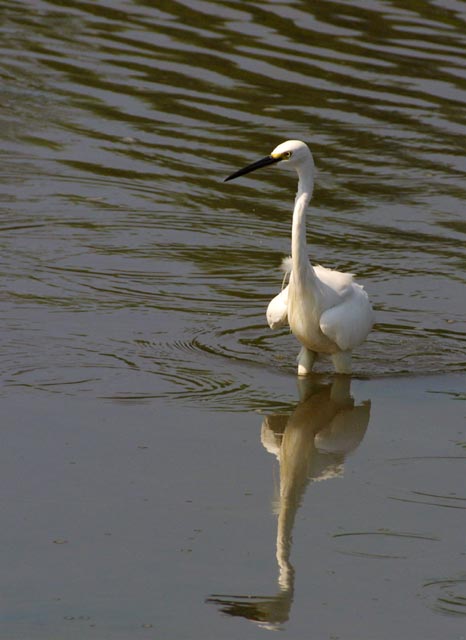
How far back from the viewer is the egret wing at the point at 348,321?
8328 millimetres

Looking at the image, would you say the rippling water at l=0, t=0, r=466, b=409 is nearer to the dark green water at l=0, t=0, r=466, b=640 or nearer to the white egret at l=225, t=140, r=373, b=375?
the dark green water at l=0, t=0, r=466, b=640

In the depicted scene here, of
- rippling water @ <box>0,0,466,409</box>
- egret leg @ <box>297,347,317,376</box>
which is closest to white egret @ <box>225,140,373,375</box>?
egret leg @ <box>297,347,317,376</box>

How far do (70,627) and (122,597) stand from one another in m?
0.31

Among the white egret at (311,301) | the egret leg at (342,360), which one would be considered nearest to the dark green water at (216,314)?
the egret leg at (342,360)

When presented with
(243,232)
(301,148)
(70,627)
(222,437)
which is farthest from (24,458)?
(243,232)

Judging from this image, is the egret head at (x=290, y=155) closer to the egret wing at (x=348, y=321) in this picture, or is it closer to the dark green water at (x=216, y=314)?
the egret wing at (x=348, y=321)

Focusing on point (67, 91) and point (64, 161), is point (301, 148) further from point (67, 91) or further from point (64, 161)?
point (67, 91)

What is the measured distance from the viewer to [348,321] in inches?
329

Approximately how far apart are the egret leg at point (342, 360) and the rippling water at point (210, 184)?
288 mm

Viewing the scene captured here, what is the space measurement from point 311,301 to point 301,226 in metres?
0.50

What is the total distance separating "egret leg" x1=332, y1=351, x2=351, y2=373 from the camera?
8.62 meters

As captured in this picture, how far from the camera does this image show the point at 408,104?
14711 millimetres

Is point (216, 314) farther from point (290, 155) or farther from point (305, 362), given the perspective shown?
point (290, 155)

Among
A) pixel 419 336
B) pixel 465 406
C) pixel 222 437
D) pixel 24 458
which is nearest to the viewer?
pixel 24 458
